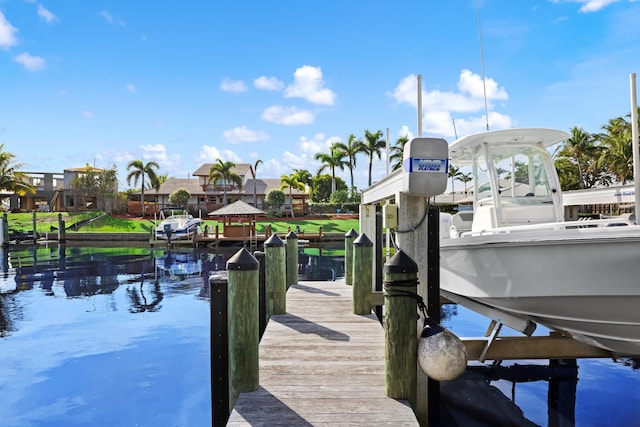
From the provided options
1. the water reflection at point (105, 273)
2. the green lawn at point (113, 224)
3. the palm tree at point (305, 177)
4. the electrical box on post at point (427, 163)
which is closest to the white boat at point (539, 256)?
the electrical box on post at point (427, 163)

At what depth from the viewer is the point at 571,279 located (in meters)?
4.84

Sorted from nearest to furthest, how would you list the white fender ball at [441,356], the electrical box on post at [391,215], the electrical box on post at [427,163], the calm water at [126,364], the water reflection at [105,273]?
the white fender ball at [441,356] < the electrical box on post at [427,163] < the electrical box on post at [391,215] < the calm water at [126,364] < the water reflection at [105,273]

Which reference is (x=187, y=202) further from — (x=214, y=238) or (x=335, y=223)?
(x=214, y=238)

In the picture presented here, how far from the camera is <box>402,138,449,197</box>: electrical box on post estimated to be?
443 cm

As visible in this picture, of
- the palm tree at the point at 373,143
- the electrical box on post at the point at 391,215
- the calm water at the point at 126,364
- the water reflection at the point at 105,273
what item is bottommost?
the calm water at the point at 126,364

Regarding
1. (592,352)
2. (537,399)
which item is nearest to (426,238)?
(592,352)

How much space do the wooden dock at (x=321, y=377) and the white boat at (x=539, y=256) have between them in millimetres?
1574

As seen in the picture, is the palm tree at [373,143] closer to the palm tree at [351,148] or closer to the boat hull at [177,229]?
the palm tree at [351,148]

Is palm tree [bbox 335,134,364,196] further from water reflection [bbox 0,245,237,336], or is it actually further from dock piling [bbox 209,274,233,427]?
dock piling [bbox 209,274,233,427]

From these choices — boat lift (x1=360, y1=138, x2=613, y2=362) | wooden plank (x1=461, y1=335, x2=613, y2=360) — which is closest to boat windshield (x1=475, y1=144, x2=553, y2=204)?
boat lift (x1=360, y1=138, x2=613, y2=362)

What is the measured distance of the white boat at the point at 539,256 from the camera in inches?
183

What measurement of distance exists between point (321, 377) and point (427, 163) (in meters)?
2.30

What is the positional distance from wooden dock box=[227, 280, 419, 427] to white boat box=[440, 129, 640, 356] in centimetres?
157

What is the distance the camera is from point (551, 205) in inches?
281
